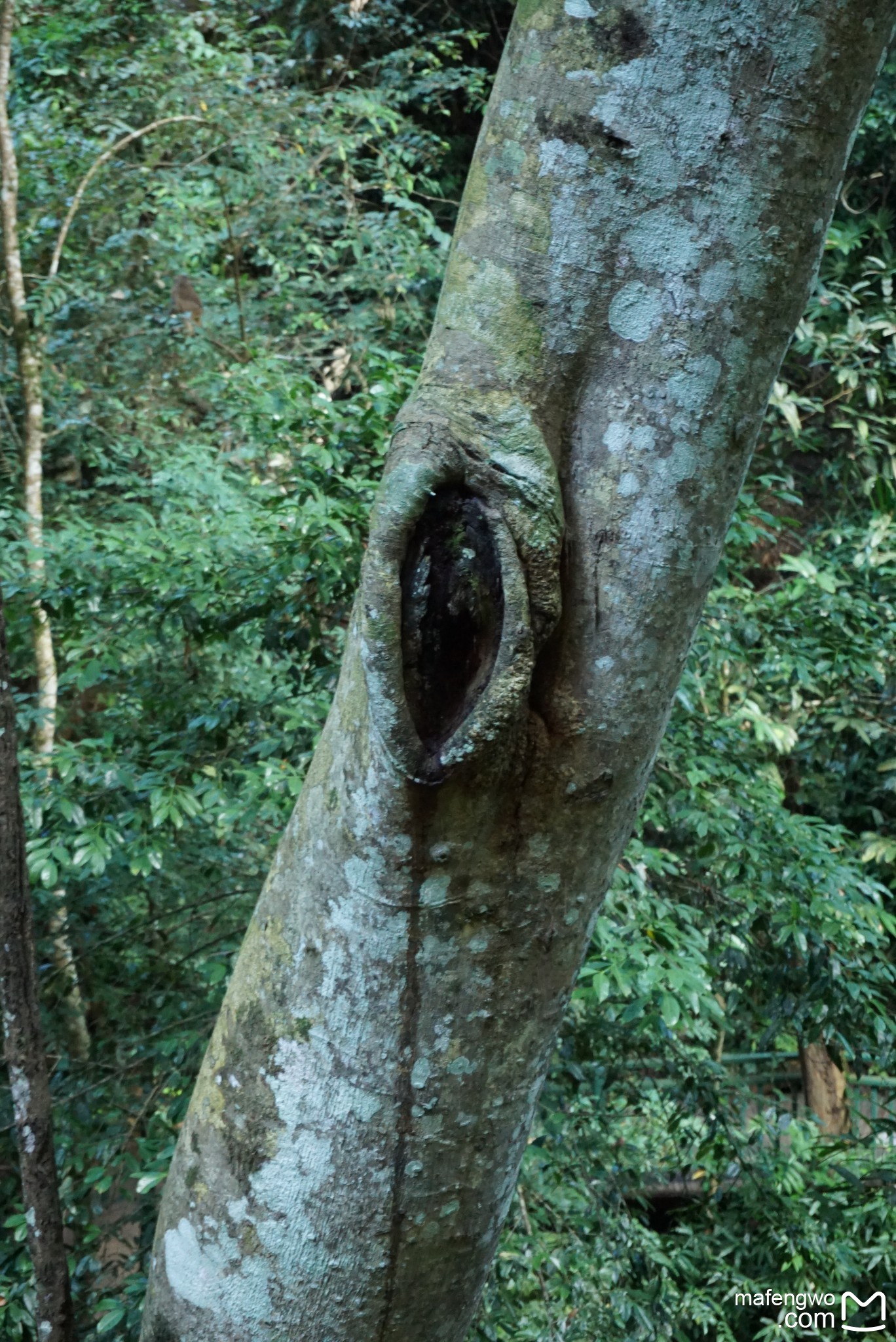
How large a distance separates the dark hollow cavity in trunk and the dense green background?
90 cm

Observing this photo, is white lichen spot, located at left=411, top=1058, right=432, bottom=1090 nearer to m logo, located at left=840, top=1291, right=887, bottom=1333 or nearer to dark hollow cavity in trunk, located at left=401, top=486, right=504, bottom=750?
dark hollow cavity in trunk, located at left=401, top=486, right=504, bottom=750

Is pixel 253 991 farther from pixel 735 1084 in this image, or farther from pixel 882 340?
pixel 882 340

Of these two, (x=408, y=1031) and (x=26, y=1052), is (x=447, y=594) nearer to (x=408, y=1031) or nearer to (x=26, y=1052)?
(x=408, y=1031)

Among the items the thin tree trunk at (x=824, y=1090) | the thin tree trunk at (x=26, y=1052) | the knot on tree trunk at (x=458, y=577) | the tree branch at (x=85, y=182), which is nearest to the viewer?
the knot on tree trunk at (x=458, y=577)

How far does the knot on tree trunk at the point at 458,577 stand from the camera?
71cm

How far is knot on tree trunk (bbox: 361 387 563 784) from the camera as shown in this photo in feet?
2.31

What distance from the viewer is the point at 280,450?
2.12m

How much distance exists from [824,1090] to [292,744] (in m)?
2.80

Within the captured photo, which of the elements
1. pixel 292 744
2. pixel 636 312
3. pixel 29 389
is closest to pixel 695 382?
pixel 636 312

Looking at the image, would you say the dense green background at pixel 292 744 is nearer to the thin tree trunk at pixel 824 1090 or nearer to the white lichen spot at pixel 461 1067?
the thin tree trunk at pixel 824 1090

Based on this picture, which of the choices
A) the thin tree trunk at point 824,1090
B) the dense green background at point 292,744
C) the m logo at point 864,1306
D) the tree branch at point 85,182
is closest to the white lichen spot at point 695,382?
the dense green background at point 292,744

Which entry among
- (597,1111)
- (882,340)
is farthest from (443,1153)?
(882,340)

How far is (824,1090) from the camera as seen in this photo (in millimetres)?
3773

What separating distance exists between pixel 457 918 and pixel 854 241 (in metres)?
4.00
